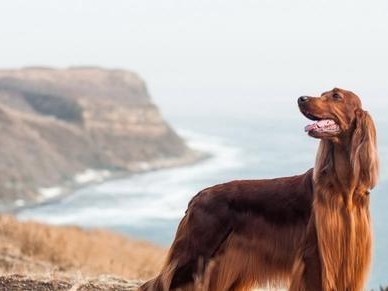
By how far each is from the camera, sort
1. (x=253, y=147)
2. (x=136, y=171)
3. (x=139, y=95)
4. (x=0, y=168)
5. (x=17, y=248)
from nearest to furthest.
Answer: (x=17, y=248) < (x=0, y=168) < (x=136, y=171) < (x=253, y=147) < (x=139, y=95)

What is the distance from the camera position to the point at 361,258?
7.29 metres

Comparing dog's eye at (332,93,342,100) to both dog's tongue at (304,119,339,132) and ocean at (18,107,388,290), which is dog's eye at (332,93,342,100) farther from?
ocean at (18,107,388,290)

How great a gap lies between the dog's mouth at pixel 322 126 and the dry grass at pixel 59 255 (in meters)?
7.90

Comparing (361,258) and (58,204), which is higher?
(361,258)

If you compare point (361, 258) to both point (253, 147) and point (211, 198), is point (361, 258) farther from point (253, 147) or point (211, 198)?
point (253, 147)

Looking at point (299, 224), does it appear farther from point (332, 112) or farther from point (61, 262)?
point (61, 262)

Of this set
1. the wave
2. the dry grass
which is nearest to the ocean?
the wave

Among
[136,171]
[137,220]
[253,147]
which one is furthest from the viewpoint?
[253,147]

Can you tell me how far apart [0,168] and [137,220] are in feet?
121

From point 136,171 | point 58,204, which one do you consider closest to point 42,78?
point 136,171

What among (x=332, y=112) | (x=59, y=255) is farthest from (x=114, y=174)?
(x=332, y=112)

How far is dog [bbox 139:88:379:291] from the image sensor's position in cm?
705

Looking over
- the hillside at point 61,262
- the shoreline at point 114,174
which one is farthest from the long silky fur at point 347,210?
the shoreline at point 114,174

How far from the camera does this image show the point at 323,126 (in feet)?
23.0
